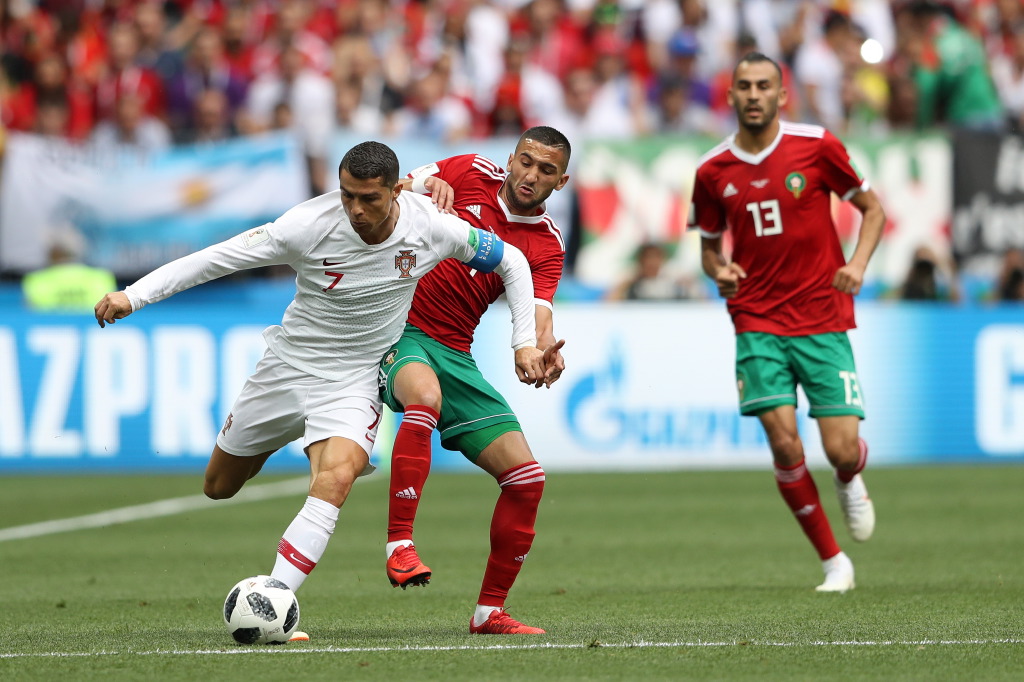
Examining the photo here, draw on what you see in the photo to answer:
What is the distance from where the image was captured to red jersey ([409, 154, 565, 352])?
7012mm

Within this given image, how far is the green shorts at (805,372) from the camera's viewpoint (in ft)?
27.1

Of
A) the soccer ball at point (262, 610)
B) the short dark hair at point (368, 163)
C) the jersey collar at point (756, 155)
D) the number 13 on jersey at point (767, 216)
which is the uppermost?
the jersey collar at point (756, 155)

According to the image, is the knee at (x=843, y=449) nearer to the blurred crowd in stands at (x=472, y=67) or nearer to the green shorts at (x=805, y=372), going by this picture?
the green shorts at (x=805, y=372)

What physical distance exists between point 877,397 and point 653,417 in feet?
7.11

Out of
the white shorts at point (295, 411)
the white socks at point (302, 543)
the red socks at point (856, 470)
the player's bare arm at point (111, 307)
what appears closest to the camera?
the player's bare arm at point (111, 307)

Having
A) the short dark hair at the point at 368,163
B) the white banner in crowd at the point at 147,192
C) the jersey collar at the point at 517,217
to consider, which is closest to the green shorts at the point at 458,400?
the jersey collar at the point at 517,217

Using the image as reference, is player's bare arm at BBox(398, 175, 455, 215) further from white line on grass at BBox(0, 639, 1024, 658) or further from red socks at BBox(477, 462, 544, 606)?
white line on grass at BBox(0, 639, 1024, 658)

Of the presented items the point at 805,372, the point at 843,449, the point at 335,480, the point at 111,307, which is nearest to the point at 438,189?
the point at 335,480

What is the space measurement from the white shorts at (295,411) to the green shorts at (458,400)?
0.38 feet

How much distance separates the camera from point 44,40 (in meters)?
18.1

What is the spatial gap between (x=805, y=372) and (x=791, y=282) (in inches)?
18.9

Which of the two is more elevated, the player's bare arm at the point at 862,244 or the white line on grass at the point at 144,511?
the player's bare arm at the point at 862,244

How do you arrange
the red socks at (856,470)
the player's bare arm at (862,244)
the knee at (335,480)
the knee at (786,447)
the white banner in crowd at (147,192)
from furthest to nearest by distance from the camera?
the white banner in crowd at (147,192) < the red socks at (856,470) < the knee at (786,447) < the player's bare arm at (862,244) < the knee at (335,480)

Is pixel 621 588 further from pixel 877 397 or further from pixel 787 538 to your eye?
pixel 877 397
